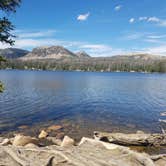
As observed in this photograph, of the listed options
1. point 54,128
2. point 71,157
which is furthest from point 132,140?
point 71,157

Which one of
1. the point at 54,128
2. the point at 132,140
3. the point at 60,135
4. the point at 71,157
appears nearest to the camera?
the point at 71,157

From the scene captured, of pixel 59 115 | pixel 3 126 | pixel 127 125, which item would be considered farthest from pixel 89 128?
pixel 3 126

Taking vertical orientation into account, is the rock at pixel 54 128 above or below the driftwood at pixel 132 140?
below

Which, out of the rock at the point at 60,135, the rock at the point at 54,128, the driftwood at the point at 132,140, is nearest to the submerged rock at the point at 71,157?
the driftwood at the point at 132,140

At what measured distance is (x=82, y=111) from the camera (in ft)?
102

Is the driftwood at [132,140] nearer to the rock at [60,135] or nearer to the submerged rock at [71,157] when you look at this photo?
the rock at [60,135]

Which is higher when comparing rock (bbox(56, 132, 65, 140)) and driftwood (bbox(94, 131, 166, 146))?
driftwood (bbox(94, 131, 166, 146))

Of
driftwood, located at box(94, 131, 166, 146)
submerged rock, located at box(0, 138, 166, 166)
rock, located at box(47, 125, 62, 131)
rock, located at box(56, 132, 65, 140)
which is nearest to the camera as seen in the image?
submerged rock, located at box(0, 138, 166, 166)

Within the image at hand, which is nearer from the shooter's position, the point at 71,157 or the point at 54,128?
the point at 71,157

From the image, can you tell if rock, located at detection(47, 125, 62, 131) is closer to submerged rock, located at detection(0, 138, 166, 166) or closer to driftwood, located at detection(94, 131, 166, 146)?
driftwood, located at detection(94, 131, 166, 146)

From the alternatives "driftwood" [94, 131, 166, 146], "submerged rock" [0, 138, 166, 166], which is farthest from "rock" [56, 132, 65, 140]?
"submerged rock" [0, 138, 166, 166]

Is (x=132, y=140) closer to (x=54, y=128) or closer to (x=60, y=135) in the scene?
(x=60, y=135)

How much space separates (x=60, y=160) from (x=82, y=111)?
2486cm

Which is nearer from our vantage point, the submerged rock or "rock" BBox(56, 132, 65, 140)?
the submerged rock
